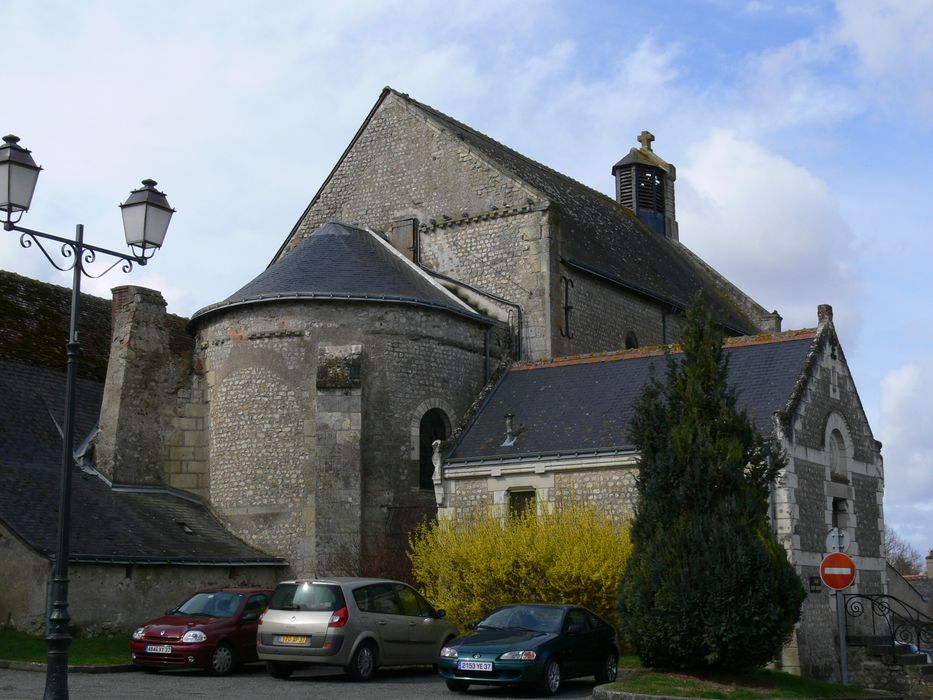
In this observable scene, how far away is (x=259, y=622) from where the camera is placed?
17.2 meters

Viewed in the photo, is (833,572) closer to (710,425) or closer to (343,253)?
(710,425)

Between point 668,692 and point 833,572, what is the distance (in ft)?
10.9

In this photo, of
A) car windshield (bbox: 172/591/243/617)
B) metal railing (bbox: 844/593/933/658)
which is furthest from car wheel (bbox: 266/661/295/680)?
metal railing (bbox: 844/593/933/658)

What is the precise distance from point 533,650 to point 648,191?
29500mm

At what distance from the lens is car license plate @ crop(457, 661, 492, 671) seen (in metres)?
15.3

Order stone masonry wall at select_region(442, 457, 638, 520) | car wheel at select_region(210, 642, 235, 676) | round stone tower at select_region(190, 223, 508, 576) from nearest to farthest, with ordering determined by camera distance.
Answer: car wheel at select_region(210, 642, 235, 676) → stone masonry wall at select_region(442, 457, 638, 520) → round stone tower at select_region(190, 223, 508, 576)

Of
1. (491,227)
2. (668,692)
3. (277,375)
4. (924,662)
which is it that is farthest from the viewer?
(491,227)

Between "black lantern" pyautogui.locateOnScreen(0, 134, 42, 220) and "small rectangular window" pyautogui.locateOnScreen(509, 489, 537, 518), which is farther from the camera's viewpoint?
"small rectangular window" pyautogui.locateOnScreen(509, 489, 537, 518)

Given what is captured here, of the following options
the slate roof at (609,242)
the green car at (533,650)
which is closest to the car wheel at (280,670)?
the green car at (533,650)

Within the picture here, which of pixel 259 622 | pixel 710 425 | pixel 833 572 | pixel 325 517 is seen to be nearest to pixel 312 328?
pixel 325 517

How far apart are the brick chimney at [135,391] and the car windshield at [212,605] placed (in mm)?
6325

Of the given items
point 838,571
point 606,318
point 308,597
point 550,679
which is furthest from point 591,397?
point 550,679

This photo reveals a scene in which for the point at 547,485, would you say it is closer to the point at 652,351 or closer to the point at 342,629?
the point at 652,351

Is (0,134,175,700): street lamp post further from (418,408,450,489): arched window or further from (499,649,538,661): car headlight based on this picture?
(418,408,450,489): arched window
